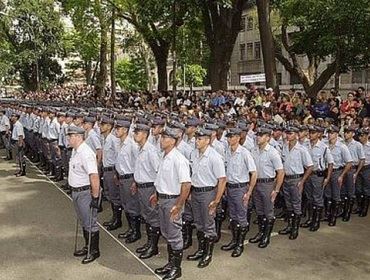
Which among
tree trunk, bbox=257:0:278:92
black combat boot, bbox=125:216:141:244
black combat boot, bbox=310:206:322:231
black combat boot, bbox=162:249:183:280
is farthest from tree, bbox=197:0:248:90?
black combat boot, bbox=162:249:183:280

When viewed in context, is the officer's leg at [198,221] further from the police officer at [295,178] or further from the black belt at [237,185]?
the police officer at [295,178]

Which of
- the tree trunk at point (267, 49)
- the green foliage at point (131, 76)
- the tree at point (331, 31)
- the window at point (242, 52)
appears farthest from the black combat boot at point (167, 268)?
the window at point (242, 52)

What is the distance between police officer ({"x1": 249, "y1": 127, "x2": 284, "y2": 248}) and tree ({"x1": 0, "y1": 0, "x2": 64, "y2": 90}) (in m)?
28.2

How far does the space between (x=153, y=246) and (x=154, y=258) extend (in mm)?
181

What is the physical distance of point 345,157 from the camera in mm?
8742

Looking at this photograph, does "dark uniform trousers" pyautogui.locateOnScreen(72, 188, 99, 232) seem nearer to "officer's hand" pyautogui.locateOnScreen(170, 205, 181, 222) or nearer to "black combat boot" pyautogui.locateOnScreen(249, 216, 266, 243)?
"officer's hand" pyautogui.locateOnScreen(170, 205, 181, 222)

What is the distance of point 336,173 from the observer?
8.76m

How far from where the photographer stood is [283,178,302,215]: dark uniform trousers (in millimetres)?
7957

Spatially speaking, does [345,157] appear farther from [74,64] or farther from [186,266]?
[74,64]

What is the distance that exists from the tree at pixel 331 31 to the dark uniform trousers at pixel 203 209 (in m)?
14.6

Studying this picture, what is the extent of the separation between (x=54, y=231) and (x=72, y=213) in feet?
3.67

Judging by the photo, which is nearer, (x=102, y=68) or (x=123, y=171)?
(x=123, y=171)

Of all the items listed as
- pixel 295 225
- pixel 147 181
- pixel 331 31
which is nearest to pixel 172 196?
pixel 147 181

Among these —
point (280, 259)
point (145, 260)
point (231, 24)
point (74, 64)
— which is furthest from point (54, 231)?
point (74, 64)
